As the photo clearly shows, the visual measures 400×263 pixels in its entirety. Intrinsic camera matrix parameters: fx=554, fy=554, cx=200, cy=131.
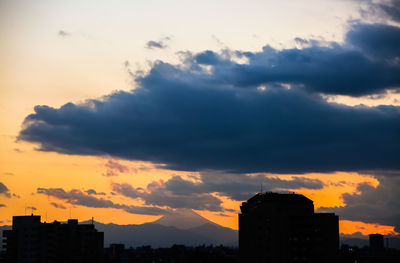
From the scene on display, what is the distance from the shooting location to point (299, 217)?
653 ft

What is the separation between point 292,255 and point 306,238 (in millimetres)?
7926

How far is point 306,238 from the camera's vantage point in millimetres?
198750

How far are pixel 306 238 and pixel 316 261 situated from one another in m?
9.30

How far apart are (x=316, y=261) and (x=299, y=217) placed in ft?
56.1

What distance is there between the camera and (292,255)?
19750 centimetres

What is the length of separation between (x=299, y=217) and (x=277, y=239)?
11.2 metres

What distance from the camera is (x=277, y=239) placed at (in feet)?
654

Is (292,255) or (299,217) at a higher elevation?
(299,217)

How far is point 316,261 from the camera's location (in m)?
200

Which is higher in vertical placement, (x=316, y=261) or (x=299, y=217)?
(x=299, y=217)

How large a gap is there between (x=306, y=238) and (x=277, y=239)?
1035 centimetres

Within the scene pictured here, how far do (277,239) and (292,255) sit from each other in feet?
25.0
